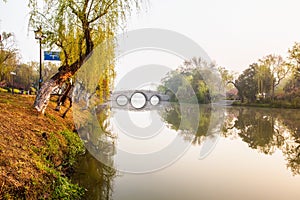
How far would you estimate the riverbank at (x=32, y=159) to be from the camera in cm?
368

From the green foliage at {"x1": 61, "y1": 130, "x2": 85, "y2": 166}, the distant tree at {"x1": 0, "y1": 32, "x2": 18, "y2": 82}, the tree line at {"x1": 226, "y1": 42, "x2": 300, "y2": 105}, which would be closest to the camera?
the green foliage at {"x1": 61, "y1": 130, "x2": 85, "y2": 166}

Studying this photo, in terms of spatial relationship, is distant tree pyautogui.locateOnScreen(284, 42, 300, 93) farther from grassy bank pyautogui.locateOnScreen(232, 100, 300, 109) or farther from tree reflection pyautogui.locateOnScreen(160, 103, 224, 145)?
tree reflection pyautogui.locateOnScreen(160, 103, 224, 145)

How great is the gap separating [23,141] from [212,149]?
21.7 feet

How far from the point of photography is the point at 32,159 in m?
4.58

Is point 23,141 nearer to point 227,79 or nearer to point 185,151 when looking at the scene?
point 185,151

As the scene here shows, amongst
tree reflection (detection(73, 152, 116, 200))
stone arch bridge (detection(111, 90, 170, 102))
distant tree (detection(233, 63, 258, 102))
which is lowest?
tree reflection (detection(73, 152, 116, 200))

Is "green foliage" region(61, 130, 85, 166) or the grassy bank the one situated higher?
the grassy bank

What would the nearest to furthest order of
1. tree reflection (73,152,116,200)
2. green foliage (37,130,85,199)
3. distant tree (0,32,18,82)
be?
green foliage (37,130,85,199) → tree reflection (73,152,116,200) → distant tree (0,32,18,82)

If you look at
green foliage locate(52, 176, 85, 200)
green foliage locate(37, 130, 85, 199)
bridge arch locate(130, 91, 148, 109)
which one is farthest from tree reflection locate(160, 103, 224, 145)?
bridge arch locate(130, 91, 148, 109)

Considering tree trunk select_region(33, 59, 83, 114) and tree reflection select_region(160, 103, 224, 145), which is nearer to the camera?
tree trunk select_region(33, 59, 83, 114)

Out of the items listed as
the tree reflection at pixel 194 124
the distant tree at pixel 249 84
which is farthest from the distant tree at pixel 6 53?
the distant tree at pixel 249 84

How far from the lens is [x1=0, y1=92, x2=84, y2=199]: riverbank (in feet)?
12.1

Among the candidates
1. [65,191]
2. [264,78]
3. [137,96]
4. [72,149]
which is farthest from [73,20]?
[137,96]

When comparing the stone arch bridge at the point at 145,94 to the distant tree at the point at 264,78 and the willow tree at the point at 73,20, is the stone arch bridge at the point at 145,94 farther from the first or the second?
the willow tree at the point at 73,20
